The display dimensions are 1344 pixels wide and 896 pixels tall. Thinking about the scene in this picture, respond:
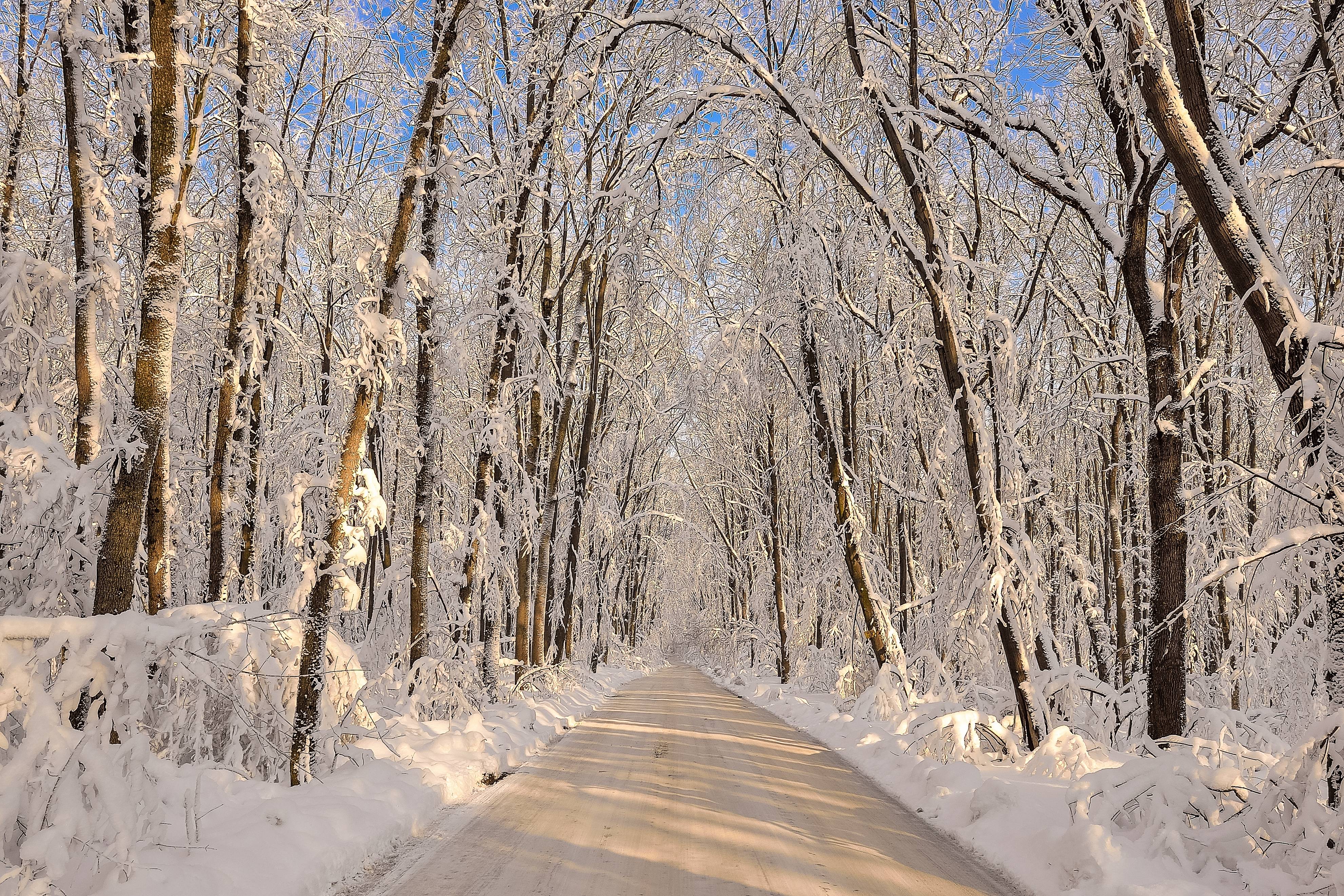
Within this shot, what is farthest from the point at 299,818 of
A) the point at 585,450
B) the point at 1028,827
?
the point at 585,450

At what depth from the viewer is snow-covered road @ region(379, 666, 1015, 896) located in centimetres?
481

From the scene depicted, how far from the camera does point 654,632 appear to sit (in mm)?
68562

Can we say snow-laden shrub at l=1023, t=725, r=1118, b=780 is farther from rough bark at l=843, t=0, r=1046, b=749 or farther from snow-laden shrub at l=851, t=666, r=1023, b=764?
rough bark at l=843, t=0, r=1046, b=749

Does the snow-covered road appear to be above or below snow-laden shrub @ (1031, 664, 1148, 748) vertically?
below

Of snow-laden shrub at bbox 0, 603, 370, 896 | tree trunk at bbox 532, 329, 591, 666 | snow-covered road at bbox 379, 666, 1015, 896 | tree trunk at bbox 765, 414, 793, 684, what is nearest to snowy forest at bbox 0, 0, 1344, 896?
snow-laden shrub at bbox 0, 603, 370, 896

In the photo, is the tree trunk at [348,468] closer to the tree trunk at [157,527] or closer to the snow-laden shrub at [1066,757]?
the tree trunk at [157,527]

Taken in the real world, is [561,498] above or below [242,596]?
above

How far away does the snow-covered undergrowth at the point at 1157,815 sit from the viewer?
4223mm

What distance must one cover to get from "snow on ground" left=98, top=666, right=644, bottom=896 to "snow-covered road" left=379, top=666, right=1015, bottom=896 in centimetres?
40

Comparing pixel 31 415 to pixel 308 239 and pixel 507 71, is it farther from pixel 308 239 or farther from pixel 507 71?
pixel 507 71

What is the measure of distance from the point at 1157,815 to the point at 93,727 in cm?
614

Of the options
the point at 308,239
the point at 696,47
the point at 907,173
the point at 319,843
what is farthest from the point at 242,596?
the point at 907,173

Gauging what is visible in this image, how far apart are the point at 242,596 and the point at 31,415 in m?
4.29

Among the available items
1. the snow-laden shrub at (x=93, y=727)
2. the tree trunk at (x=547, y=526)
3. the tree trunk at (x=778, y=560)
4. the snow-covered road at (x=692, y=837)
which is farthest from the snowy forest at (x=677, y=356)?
the tree trunk at (x=778, y=560)
